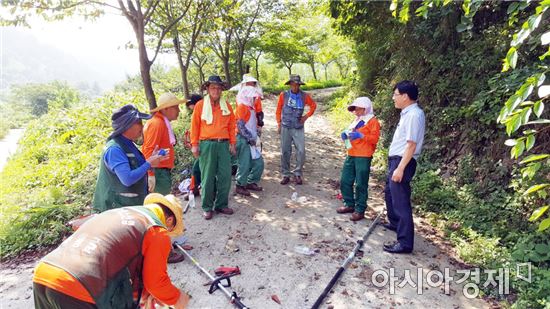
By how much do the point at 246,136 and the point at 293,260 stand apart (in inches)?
99.0

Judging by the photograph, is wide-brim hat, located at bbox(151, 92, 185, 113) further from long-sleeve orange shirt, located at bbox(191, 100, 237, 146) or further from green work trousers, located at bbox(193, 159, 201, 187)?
green work trousers, located at bbox(193, 159, 201, 187)

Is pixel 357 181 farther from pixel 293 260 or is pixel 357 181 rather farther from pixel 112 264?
pixel 112 264

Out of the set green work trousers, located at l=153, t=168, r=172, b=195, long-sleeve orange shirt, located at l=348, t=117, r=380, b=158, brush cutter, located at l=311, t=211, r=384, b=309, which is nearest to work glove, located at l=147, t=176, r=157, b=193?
green work trousers, located at l=153, t=168, r=172, b=195

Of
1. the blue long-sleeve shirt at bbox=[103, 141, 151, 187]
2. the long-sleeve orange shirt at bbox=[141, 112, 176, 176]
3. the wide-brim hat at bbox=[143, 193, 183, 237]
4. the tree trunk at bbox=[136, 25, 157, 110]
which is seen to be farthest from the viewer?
the tree trunk at bbox=[136, 25, 157, 110]

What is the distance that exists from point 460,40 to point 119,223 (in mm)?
7162

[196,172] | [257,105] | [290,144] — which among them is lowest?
[196,172]

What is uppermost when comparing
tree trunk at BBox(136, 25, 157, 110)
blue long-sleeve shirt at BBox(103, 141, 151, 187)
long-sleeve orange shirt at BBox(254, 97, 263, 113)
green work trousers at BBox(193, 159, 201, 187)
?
tree trunk at BBox(136, 25, 157, 110)

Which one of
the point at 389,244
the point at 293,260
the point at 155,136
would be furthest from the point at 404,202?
the point at 155,136

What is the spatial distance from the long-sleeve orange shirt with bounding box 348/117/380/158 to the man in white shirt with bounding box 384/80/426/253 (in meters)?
0.59

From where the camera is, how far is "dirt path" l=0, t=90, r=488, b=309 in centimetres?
347

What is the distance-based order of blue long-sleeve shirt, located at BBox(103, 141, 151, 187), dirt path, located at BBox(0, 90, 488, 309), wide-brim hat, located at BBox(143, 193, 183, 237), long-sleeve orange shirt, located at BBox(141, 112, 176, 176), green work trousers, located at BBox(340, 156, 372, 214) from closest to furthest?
wide-brim hat, located at BBox(143, 193, 183, 237) < blue long-sleeve shirt, located at BBox(103, 141, 151, 187) < dirt path, located at BBox(0, 90, 488, 309) < long-sleeve orange shirt, located at BBox(141, 112, 176, 176) < green work trousers, located at BBox(340, 156, 372, 214)

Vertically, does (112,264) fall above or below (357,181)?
above

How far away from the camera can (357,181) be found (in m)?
4.96

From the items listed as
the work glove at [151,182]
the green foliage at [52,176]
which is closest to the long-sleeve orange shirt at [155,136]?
the work glove at [151,182]
